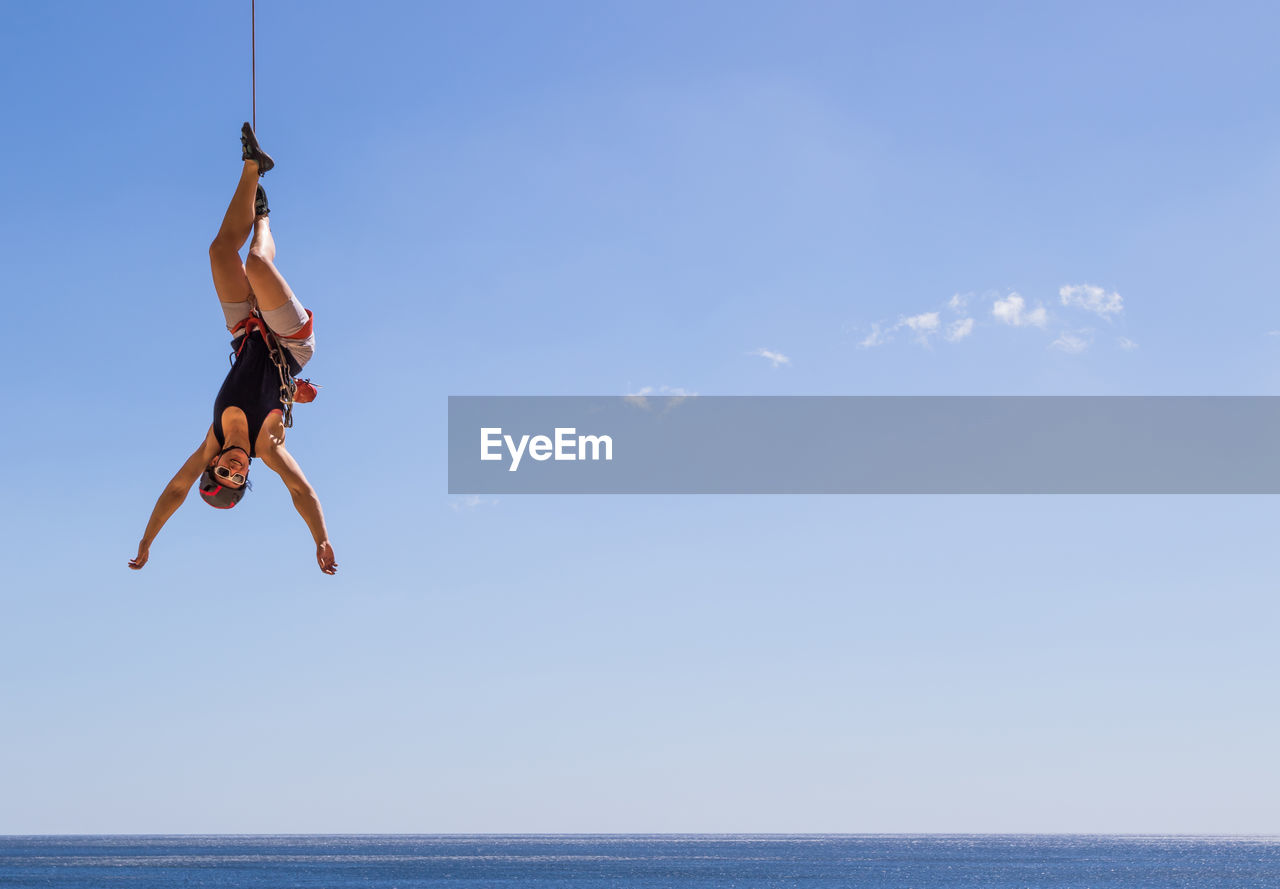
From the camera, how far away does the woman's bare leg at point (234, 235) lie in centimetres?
793

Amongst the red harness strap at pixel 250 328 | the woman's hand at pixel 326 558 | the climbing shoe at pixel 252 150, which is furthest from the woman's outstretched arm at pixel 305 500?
the climbing shoe at pixel 252 150

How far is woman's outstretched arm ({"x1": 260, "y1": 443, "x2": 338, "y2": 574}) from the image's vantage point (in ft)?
27.9

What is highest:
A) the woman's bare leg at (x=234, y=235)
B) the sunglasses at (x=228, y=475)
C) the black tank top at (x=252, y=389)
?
the woman's bare leg at (x=234, y=235)

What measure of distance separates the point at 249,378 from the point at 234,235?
0.95 m

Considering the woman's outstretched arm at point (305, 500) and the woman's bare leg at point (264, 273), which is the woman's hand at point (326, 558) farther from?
the woman's bare leg at point (264, 273)

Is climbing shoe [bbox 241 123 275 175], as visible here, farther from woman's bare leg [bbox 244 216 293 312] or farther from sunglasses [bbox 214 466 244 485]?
sunglasses [bbox 214 466 244 485]

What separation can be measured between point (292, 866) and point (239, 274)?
197011mm

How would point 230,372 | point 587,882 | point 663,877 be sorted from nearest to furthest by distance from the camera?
point 230,372
point 587,882
point 663,877

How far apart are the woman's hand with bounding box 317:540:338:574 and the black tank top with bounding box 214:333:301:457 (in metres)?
0.78

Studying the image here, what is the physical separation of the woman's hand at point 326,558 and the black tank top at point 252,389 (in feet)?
2.55

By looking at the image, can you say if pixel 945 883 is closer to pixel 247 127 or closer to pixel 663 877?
pixel 663 877

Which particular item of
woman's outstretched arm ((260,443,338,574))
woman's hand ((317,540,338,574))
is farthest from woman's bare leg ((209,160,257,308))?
woman's hand ((317,540,338,574))

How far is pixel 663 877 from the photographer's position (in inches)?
6132

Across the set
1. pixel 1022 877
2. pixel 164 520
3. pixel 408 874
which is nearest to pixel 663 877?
pixel 408 874
